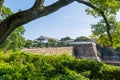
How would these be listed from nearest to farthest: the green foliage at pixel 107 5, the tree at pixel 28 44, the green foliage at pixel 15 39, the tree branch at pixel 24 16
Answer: the tree branch at pixel 24 16, the green foliage at pixel 107 5, the green foliage at pixel 15 39, the tree at pixel 28 44

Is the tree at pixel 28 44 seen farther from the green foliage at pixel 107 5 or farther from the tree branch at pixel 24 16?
the tree branch at pixel 24 16

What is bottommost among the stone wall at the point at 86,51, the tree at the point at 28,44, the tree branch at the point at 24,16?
the stone wall at the point at 86,51

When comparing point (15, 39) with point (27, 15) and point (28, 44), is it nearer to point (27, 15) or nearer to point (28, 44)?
point (28, 44)

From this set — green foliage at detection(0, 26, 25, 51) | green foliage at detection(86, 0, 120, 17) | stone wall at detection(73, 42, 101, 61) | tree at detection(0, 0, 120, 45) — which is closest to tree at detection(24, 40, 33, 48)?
stone wall at detection(73, 42, 101, 61)

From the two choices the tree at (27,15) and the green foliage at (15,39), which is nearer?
the tree at (27,15)

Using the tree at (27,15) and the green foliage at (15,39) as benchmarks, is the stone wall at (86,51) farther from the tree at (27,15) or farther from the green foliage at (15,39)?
the tree at (27,15)

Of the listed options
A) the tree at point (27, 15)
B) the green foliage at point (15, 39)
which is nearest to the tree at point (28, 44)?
the green foliage at point (15, 39)

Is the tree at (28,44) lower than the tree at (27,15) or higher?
higher

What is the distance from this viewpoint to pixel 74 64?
749 inches

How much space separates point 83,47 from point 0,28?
2229 inches

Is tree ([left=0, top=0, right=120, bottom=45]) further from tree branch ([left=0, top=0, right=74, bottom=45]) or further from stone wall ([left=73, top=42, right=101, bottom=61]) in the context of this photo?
stone wall ([left=73, top=42, right=101, bottom=61])

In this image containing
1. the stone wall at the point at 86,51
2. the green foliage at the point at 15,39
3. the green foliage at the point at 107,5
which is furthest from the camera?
the stone wall at the point at 86,51

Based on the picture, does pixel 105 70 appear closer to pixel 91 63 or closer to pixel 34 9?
pixel 91 63

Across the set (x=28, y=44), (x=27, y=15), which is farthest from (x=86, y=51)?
(x=27, y=15)
